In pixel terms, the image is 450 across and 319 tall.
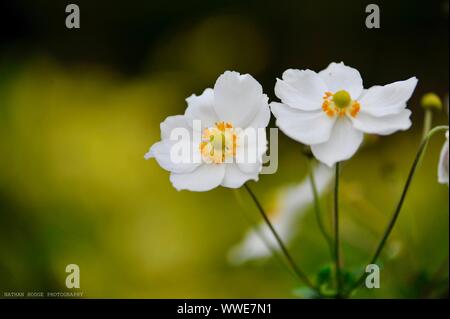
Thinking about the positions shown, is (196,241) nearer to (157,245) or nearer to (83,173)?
(157,245)

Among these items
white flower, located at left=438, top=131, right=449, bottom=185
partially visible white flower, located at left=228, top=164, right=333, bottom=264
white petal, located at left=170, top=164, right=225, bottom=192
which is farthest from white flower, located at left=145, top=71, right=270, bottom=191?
partially visible white flower, located at left=228, top=164, right=333, bottom=264

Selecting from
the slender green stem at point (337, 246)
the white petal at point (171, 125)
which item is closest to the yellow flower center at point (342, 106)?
the slender green stem at point (337, 246)

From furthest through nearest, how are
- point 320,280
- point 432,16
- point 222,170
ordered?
point 432,16 → point 320,280 → point 222,170

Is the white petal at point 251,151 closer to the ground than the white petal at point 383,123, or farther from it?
closer to the ground

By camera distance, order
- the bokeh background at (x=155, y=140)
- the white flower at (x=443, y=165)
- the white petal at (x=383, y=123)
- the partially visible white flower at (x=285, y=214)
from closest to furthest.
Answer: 1. the white petal at (x=383, y=123)
2. the white flower at (x=443, y=165)
3. the partially visible white flower at (x=285, y=214)
4. the bokeh background at (x=155, y=140)

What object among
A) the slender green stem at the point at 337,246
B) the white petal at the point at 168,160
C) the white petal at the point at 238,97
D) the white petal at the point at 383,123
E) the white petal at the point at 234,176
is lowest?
the slender green stem at the point at 337,246

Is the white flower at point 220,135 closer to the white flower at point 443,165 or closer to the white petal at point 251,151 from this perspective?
the white petal at point 251,151
